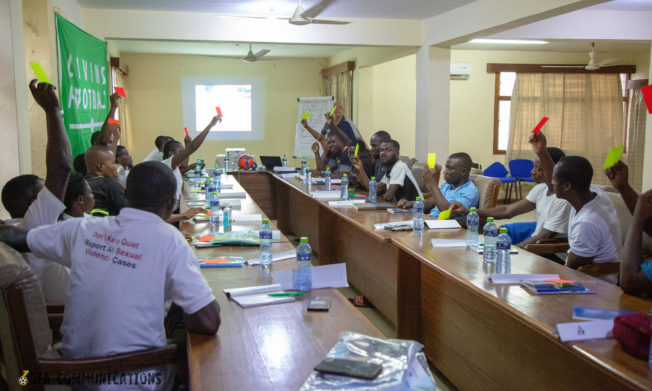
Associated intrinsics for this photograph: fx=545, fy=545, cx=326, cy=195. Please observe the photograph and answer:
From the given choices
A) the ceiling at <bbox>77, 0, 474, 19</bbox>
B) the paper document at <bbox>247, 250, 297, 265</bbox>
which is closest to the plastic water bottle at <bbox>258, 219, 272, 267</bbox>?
the paper document at <bbox>247, 250, 297, 265</bbox>

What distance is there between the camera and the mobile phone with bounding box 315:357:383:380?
1.27m

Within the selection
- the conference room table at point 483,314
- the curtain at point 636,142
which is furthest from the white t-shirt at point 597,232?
the curtain at point 636,142

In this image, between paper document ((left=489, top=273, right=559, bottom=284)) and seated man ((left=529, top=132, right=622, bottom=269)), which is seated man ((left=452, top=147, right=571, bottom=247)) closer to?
seated man ((left=529, top=132, right=622, bottom=269))

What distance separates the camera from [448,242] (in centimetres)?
287

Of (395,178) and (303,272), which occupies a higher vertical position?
(395,178)

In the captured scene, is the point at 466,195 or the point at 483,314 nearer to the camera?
the point at 483,314

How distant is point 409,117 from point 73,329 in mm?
8421

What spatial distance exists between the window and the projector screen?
4.55 meters

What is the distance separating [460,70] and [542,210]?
21.0ft

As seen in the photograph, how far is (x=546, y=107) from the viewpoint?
959 cm

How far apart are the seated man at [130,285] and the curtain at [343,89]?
26.6 ft

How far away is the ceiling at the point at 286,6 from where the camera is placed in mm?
6027

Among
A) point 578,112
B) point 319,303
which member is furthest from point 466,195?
point 578,112

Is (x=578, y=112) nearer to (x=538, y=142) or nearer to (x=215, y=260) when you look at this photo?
(x=538, y=142)
